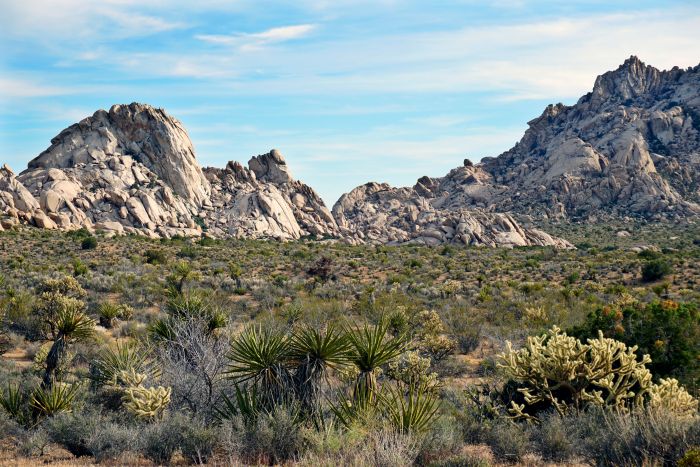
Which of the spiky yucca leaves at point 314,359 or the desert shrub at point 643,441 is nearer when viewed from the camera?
the desert shrub at point 643,441

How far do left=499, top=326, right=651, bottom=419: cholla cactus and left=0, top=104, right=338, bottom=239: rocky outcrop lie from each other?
179 ft

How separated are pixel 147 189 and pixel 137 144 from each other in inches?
436

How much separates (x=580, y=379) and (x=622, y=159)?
9552 cm

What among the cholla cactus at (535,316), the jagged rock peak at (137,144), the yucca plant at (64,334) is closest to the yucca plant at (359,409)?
the yucca plant at (64,334)

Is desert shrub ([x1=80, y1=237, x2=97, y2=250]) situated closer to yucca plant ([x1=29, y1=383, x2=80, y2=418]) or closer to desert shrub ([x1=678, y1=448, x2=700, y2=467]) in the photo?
yucca plant ([x1=29, y1=383, x2=80, y2=418])

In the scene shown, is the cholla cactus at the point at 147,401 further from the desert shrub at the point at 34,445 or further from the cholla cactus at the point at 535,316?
the cholla cactus at the point at 535,316

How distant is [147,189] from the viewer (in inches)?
2746

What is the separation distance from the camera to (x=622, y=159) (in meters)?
94.5

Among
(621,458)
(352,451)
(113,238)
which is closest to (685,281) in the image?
(621,458)

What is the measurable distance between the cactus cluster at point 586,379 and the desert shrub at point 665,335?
1339 millimetres

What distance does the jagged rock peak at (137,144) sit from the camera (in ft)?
243

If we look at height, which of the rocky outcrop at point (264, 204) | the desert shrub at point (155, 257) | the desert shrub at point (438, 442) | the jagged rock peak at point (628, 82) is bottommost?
the desert shrub at point (438, 442)

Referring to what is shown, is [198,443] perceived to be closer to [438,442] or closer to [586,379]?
[438,442]

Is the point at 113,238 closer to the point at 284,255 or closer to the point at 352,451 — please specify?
the point at 284,255
